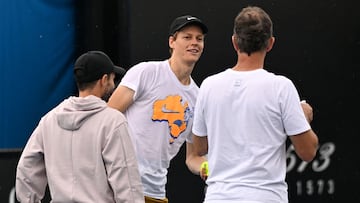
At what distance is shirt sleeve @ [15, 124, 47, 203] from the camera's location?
4926 mm

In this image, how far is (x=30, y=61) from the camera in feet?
23.6

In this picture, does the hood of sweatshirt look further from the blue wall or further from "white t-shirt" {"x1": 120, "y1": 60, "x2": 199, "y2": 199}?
the blue wall

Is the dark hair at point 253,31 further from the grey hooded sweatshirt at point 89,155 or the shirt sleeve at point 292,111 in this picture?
the grey hooded sweatshirt at point 89,155

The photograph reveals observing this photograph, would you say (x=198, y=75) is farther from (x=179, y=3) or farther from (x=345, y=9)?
(x=345, y=9)

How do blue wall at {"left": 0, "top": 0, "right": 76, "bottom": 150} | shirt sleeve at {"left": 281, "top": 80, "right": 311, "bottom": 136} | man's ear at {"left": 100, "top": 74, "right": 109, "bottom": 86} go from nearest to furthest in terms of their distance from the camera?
shirt sleeve at {"left": 281, "top": 80, "right": 311, "bottom": 136} < man's ear at {"left": 100, "top": 74, "right": 109, "bottom": 86} < blue wall at {"left": 0, "top": 0, "right": 76, "bottom": 150}

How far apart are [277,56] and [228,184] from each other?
288cm

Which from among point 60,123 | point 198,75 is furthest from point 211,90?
point 198,75

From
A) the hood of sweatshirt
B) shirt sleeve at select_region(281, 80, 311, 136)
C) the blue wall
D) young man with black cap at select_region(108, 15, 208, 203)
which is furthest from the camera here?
the blue wall

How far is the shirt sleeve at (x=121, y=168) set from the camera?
468 cm

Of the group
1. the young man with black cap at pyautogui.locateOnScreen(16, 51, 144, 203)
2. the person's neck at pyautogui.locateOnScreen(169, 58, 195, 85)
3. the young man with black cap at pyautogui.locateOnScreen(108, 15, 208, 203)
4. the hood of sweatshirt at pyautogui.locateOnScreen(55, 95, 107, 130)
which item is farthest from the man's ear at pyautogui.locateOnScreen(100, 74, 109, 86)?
the person's neck at pyautogui.locateOnScreen(169, 58, 195, 85)

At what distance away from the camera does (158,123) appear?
19.1ft

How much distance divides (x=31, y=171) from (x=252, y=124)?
1180mm

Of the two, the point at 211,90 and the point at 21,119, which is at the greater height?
the point at 211,90

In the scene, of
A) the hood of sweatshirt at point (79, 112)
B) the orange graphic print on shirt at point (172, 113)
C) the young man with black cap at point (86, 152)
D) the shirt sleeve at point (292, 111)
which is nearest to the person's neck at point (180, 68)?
the orange graphic print on shirt at point (172, 113)
